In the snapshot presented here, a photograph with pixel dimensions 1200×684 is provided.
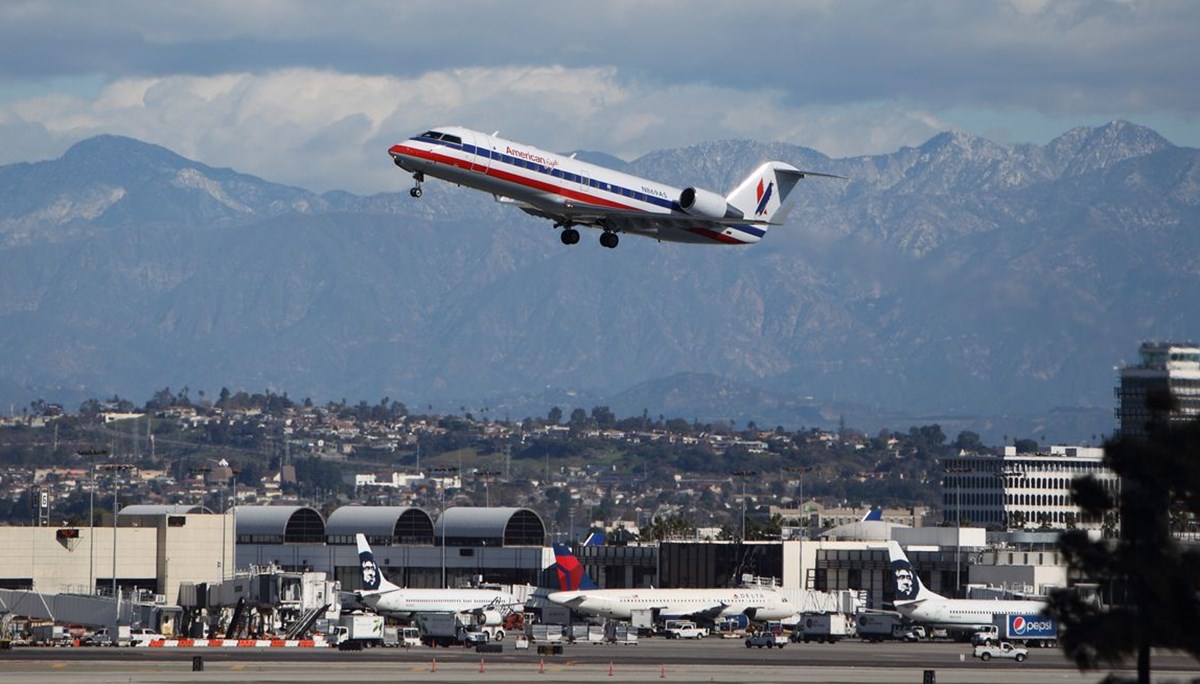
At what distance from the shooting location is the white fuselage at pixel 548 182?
100188mm

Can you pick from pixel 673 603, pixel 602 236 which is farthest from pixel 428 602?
pixel 602 236

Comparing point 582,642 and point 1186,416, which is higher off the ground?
point 1186,416

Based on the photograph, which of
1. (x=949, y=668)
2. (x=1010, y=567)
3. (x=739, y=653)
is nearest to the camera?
(x=949, y=668)

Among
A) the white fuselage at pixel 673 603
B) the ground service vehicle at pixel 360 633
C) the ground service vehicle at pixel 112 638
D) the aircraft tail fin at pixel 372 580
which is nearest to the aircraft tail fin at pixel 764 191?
the ground service vehicle at pixel 360 633

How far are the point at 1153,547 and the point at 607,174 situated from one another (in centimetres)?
5700

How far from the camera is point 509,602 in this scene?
157000mm

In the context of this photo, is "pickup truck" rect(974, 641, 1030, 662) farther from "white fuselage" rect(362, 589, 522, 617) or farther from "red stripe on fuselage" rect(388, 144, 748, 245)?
"white fuselage" rect(362, 589, 522, 617)

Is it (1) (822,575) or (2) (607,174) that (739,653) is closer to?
(2) (607,174)

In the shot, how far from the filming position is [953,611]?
14000 centimetres

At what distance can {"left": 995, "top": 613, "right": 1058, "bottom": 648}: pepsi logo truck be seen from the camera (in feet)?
416

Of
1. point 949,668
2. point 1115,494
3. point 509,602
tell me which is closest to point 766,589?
point 509,602

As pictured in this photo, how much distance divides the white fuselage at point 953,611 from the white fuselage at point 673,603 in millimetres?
14992

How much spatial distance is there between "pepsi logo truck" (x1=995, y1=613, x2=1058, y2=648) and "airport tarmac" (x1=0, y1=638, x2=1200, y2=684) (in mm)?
2739

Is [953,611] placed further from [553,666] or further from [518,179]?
[518,179]
